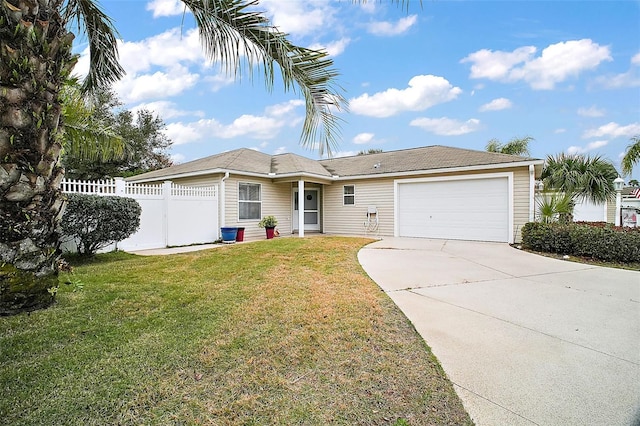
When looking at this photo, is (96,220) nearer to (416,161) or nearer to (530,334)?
(530,334)

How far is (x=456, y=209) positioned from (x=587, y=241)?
4.40m

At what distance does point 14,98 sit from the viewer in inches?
114

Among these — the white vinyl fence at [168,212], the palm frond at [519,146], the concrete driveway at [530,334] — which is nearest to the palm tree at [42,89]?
the concrete driveway at [530,334]

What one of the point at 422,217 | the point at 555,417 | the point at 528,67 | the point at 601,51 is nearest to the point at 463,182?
the point at 422,217

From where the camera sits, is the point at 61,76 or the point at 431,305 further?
the point at 431,305

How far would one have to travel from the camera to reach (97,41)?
5270 millimetres

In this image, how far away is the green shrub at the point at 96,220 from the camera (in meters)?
6.54

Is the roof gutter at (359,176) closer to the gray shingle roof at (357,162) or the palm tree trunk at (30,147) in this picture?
the gray shingle roof at (357,162)

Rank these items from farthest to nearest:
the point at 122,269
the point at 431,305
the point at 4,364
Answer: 1. the point at 122,269
2. the point at 431,305
3. the point at 4,364

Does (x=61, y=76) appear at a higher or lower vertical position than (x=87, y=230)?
higher

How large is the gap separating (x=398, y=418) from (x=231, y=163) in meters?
11.8

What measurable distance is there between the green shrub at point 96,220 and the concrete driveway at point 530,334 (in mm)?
5517

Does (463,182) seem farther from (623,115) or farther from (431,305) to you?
(431,305)

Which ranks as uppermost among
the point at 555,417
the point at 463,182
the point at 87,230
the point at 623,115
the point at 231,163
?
the point at 623,115
